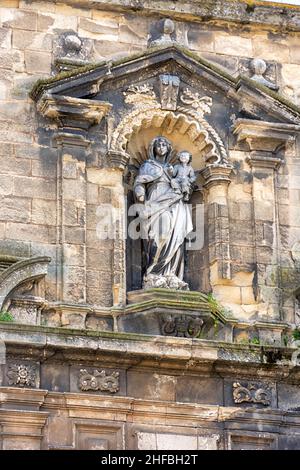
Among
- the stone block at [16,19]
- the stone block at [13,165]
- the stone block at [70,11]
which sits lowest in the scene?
the stone block at [13,165]

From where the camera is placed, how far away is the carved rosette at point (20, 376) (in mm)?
17531

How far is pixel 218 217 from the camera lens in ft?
62.1

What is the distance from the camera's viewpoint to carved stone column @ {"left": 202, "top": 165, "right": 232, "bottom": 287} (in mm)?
18766

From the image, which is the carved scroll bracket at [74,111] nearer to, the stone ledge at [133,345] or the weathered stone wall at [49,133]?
the weathered stone wall at [49,133]

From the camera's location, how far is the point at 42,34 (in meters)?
19.1

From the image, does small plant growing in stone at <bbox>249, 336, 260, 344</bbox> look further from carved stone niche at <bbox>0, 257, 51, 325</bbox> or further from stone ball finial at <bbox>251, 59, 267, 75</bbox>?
stone ball finial at <bbox>251, 59, 267, 75</bbox>

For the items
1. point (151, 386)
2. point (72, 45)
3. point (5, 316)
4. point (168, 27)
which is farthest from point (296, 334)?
point (72, 45)

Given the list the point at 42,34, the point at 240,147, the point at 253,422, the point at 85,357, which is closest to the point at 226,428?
the point at 253,422

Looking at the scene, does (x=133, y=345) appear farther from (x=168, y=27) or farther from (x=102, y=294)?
(x=168, y=27)

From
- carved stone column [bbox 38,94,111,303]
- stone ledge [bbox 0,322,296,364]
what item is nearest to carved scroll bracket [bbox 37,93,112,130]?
carved stone column [bbox 38,94,111,303]

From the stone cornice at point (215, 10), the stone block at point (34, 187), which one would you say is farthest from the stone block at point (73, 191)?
the stone cornice at point (215, 10)

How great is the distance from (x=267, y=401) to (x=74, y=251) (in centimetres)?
233

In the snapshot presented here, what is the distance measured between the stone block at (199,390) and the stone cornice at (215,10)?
3909mm

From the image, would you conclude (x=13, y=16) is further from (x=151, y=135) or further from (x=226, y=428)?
(x=226, y=428)
